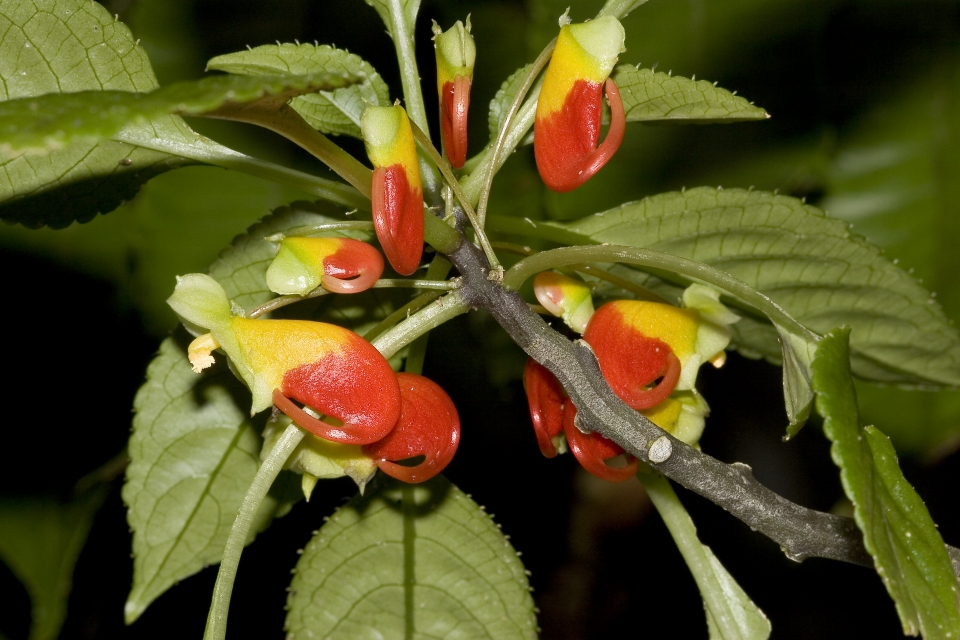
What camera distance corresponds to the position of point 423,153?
0.66m

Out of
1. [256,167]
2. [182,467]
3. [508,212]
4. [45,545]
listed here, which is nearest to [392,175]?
[256,167]

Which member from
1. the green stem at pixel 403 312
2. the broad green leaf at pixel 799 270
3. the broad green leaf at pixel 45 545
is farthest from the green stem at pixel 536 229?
the broad green leaf at pixel 45 545

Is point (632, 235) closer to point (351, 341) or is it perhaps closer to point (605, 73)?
point (605, 73)

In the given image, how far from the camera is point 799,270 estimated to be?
81cm

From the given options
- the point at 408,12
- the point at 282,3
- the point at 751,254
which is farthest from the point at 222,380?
the point at 282,3

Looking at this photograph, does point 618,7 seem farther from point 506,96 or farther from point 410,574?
point 410,574

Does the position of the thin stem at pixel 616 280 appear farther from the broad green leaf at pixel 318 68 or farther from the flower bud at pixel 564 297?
the broad green leaf at pixel 318 68

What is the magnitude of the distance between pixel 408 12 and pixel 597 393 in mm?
362

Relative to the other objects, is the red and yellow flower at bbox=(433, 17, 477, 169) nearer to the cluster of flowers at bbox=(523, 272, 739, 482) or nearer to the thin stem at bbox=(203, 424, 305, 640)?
the cluster of flowers at bbox=(523, 272, 739, 482)

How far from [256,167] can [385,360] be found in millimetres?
194

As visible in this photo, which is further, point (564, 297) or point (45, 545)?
point (45, 545)

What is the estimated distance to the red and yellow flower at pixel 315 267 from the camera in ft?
1.89

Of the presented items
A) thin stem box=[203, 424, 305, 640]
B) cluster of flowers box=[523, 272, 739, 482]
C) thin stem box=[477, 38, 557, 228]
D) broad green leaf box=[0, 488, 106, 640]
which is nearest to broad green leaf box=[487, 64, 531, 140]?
thin stem box=[477, 38, 557, 228]

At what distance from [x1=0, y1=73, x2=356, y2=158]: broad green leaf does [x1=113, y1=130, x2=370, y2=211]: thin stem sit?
0.25m
